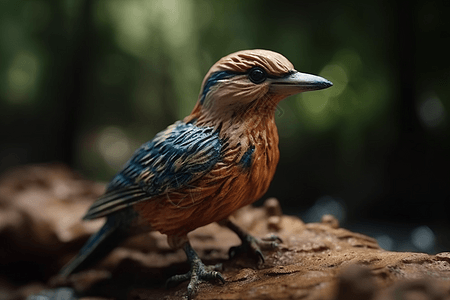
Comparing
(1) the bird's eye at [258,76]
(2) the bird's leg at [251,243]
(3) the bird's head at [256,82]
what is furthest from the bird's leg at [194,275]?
(1) the bird's eye at [258,76]

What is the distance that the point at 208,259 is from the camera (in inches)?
96.4

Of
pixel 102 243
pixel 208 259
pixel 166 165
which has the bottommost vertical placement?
pixel 208 259

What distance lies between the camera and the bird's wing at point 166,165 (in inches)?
74.9

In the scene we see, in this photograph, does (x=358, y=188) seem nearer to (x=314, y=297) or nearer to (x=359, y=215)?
(x=359, y=215)

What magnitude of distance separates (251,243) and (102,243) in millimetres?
1026

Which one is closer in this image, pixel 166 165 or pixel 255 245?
pixel 166 165

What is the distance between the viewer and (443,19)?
322 cm

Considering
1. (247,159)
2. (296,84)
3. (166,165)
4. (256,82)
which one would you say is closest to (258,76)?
(256,82)

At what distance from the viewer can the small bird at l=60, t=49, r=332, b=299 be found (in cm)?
191

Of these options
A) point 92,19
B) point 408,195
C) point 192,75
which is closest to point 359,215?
point 408,195

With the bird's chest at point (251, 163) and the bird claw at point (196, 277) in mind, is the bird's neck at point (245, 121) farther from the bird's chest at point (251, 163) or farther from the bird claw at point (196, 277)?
the bird claw at point (196, 277)

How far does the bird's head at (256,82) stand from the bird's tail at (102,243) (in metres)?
1.02

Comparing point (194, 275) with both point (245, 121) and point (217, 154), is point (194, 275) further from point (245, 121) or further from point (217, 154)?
point (245, 121)

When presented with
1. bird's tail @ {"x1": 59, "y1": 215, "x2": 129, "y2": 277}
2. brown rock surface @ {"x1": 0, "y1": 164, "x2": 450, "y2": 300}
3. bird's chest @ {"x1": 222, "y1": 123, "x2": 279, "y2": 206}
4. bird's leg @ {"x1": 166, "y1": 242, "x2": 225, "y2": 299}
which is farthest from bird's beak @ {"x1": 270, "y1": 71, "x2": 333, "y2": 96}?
bird's tail @ {"x1": 59, "y1": 215, "x2": 129, "y2": 277}
